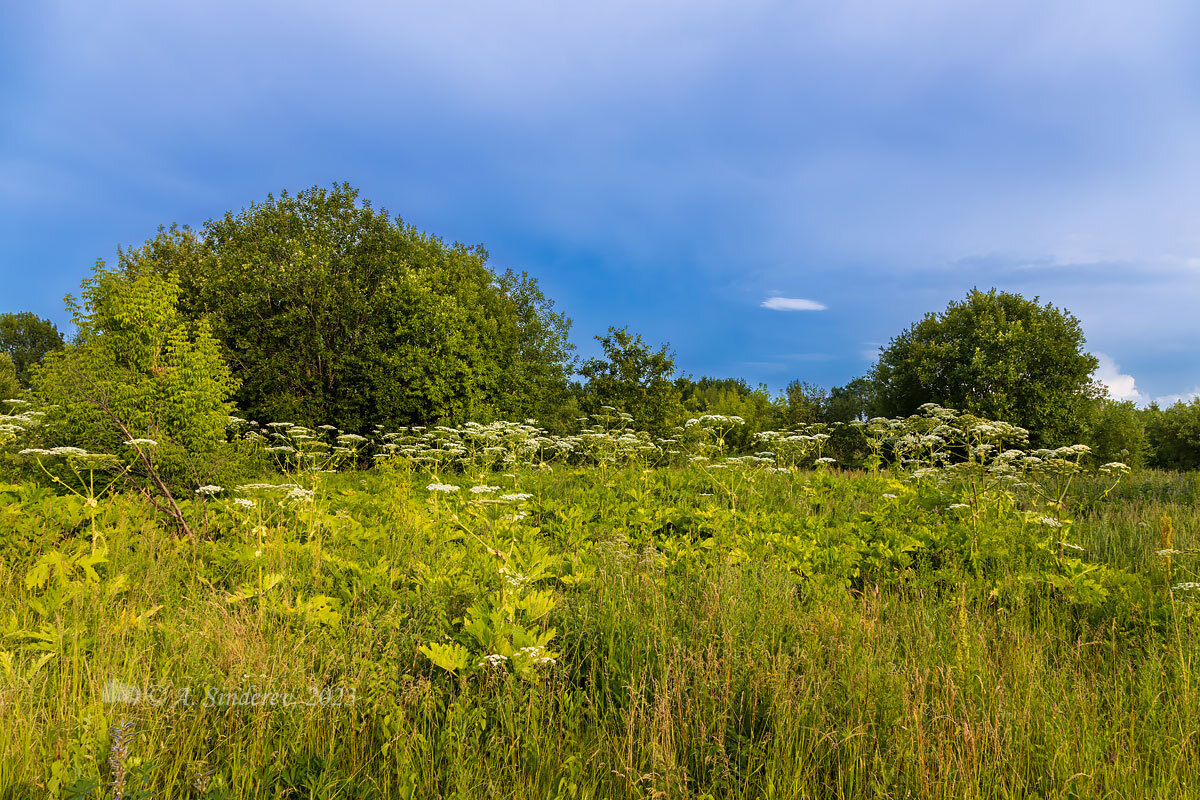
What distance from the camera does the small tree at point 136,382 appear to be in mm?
8234

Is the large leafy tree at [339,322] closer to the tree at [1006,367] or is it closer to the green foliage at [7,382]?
the tree at [1006,367]

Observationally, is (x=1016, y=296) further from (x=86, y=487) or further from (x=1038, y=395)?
(x=86, y=487)

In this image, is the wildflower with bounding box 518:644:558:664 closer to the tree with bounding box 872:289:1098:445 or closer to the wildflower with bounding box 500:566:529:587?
the wildflower with bounding box 500:566:529:587

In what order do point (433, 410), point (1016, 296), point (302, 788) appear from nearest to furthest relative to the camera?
1. point (302, 788)
2. point (433, 410)
3. point (1016, 296)

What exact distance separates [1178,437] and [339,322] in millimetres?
48345

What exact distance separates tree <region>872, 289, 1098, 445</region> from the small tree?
92.6ft

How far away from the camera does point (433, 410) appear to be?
20.5 metres

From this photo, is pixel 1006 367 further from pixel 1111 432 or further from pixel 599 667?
pixel 599 667

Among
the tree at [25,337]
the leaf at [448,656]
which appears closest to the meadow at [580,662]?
the leaf at [448,656]

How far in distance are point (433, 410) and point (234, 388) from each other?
10.2m

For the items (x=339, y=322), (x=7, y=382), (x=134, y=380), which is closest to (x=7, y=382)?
(x=7, y=382)

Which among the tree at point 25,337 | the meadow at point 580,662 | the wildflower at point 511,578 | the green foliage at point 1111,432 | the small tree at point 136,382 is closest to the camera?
the meadow at point 580,662

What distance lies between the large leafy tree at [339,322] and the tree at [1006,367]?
2116cm

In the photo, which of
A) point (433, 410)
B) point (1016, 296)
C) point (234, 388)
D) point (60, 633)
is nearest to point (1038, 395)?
point (1016, 296)
